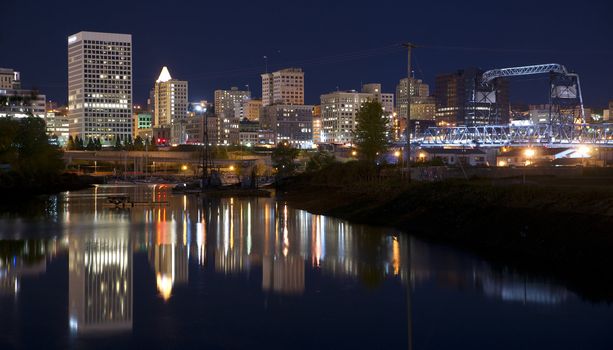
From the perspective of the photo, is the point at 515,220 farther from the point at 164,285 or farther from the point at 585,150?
the point at 585,150

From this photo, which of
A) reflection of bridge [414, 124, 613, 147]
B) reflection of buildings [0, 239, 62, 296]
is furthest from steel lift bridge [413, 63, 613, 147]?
reflection of buildings [0, 239, 62, 296]

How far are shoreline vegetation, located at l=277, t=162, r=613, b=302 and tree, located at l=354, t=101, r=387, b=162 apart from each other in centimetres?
2189

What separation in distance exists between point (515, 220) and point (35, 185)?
72.0 metres

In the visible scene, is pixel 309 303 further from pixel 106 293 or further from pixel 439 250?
pixel 439 250

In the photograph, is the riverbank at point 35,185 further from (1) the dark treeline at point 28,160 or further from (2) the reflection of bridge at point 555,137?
(2) the reflection of bridge at point 555,137

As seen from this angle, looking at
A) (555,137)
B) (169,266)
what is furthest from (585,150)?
(169,266)

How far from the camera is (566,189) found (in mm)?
35219

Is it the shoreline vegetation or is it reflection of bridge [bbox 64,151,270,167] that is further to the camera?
reflection of bridge [bbox 64,151,270,167]

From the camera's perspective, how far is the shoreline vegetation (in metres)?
26.8

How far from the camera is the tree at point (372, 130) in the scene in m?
78.7

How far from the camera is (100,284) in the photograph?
26.3 meters

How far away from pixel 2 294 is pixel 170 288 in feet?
18.3

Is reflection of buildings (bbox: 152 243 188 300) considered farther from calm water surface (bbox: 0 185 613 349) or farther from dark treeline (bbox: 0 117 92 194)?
dark treeline (bbox: 0 117 92 194)

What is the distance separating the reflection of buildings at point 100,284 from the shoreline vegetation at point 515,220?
1479 cm
